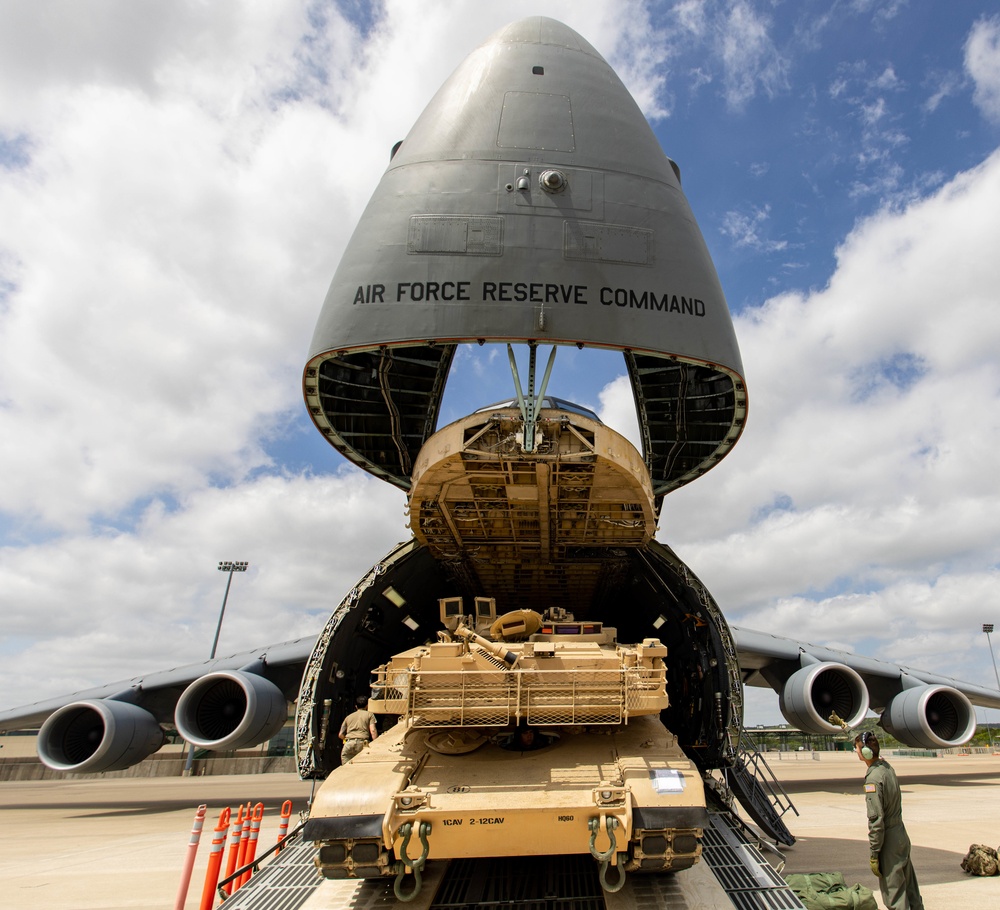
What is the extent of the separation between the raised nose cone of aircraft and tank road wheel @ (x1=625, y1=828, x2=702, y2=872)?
4.88 metres

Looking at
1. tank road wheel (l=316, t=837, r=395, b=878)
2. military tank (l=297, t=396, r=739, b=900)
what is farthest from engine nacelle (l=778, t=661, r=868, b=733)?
tank road wheel (l=316, t=837, r=395, b=878)

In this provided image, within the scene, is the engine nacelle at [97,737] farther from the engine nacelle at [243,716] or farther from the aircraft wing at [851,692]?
the aircraft wing at [851,692]

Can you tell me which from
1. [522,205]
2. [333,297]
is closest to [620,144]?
[522,205]

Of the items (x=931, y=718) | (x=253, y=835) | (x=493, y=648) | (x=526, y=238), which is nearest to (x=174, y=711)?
(x=253, y=835)

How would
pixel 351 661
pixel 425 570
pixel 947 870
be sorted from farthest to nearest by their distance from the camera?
pixel 425 570, pixel 351 661, pixel 947 870

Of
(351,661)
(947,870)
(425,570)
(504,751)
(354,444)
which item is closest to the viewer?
(504,751)

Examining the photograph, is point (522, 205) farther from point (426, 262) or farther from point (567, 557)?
point (567, 557)

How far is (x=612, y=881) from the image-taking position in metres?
4.62

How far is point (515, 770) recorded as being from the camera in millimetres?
5145

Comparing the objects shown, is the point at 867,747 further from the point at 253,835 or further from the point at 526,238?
the point at 526,238

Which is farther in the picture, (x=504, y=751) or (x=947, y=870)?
(x=947, y=870)

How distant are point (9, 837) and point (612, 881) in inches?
456

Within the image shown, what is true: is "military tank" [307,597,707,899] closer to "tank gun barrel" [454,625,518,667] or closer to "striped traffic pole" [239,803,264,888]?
"tank gun barrel" [454,625,518,667]

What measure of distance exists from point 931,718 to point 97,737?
55.1ft
